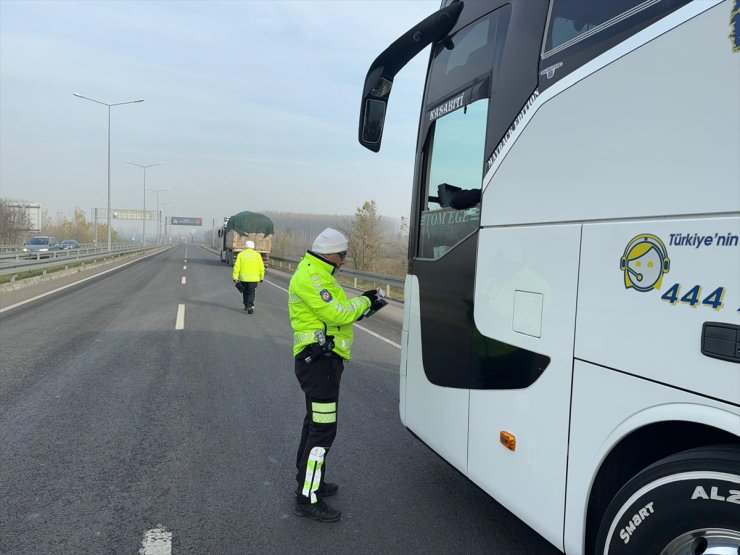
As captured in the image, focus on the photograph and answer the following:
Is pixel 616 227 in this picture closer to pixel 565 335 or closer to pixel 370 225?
pixel 565 335

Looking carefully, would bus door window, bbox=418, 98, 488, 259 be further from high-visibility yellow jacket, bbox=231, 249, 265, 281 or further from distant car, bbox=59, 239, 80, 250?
distant car, bbox=59, 239, 80, 250

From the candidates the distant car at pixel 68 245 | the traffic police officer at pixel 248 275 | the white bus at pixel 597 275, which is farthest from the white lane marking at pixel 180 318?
the distant car at pixel 68 245

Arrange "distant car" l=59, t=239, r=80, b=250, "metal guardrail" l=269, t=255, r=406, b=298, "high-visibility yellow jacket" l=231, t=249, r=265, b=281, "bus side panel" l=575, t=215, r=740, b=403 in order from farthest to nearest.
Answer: "distant car" l=59, t=239, r=80, b=250
"metal guardrail" l=269, t=255, r=406, b=298
"high-visibility yellow jacket" l=231, t=249, r=265, b=281
"bus side panel" l=575, t=215, r=740, b=403

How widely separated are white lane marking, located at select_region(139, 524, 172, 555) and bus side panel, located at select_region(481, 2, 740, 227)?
2.71m

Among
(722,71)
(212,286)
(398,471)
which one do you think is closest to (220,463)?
(398,471)

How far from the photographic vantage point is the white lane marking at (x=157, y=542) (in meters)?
2.93

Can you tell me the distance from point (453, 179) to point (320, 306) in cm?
117

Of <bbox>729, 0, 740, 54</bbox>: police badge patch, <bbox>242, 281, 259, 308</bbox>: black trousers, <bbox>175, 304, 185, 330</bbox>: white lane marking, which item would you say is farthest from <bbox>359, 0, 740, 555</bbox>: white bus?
<bbox>242, 281, 259, 308</bbox>: black trousers

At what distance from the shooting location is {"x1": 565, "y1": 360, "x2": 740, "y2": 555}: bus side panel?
157cm

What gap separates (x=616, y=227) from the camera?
1.88m

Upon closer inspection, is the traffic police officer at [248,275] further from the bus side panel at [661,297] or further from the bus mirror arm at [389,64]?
the bus side panel at [661,297]

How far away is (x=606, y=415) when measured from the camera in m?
1.89

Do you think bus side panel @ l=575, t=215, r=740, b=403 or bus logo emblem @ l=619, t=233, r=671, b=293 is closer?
bus side panel @ l=575, t=215, r=740, b=403

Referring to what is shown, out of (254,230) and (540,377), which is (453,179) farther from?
(254,230)
